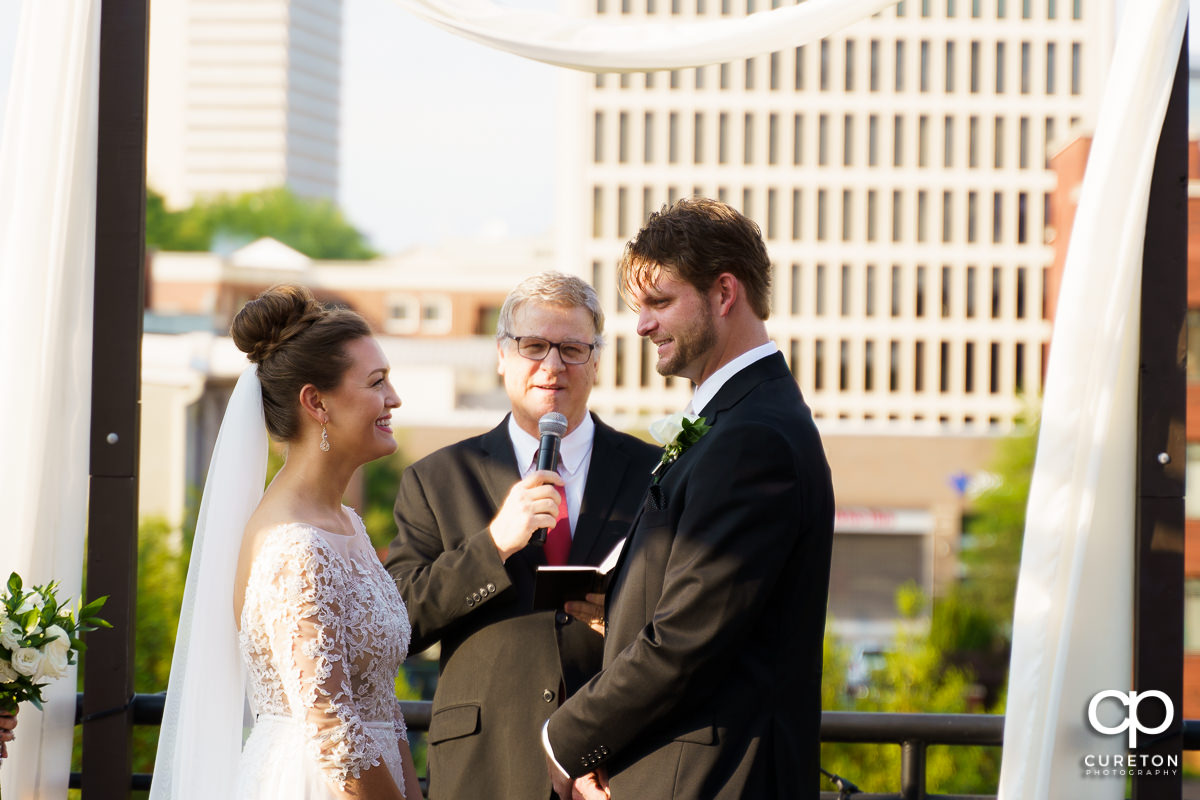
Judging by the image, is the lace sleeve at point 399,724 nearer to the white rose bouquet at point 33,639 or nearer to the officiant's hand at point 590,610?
the officiant's hand at point 590,610

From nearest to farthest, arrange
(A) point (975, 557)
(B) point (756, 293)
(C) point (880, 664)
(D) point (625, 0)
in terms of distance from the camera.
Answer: (B) point (756, 293) < (C) point (880, 664) < (A) point (975, 557) < (D) point (625, 0)

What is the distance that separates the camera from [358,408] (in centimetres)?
Result: 288

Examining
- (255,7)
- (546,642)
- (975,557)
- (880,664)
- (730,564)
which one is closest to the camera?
(730,564)

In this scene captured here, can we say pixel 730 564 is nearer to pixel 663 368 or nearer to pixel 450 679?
pixel 663 368

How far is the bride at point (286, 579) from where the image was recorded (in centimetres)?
266

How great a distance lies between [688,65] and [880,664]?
42820mm

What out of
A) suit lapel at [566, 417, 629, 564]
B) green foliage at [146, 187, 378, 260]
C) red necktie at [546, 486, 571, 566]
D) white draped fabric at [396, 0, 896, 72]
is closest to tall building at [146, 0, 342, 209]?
green foliage at [146, 187, 378, 260]

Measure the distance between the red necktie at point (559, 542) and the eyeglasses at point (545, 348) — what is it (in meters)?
0.40

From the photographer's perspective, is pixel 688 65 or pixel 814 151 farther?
pixel 814 151

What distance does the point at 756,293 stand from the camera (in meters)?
2.68

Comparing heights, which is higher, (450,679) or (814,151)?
(814,151)

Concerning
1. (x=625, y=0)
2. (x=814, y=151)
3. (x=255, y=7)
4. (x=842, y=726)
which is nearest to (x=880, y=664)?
(x=814, y=151)

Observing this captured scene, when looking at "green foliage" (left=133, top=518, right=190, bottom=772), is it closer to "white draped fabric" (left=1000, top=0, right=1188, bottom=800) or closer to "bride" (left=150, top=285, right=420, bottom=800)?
"bride" (left=150, top=285, right=420, bottom=800)

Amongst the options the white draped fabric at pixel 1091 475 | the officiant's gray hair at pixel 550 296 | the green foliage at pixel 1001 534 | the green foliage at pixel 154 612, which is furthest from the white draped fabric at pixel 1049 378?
the green foliage at pixel 1001 534
